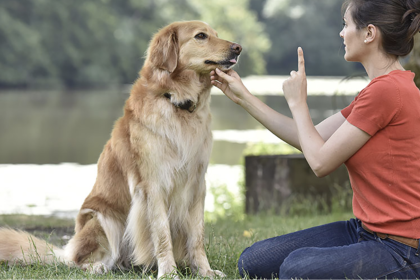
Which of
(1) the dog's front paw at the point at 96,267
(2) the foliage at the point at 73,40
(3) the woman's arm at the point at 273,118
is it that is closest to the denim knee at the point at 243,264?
(3) the woman's arm at the point at 273,118

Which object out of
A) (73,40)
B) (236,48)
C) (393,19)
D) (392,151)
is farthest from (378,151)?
(73,40)

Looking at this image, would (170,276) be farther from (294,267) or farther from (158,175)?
(294,267)

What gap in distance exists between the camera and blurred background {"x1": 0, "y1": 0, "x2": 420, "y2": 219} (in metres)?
10.5

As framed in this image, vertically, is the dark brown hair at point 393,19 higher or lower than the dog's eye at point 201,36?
lower

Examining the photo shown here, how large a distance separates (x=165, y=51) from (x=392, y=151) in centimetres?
149

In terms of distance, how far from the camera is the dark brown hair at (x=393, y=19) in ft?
7.61

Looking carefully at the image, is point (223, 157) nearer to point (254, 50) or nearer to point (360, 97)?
point (360, 97)

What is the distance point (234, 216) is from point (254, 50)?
4855 centimetres

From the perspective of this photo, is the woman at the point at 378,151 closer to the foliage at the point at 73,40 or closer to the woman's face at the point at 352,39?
the woman's face at the point at 352,39

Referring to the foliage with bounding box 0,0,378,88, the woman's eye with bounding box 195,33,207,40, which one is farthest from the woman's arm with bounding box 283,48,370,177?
the foliage with bounding box 0,0,378,88

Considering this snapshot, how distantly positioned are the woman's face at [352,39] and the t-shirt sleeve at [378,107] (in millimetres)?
241

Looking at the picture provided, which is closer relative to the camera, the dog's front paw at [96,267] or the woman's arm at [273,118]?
the woman's arm at [273,118]

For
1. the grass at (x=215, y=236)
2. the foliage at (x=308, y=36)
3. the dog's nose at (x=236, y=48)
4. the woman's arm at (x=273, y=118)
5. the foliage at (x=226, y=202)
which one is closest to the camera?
the woman's arm at (x=273, y=118)

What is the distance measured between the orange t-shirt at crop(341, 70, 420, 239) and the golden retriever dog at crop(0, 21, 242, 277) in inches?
41.2
